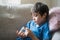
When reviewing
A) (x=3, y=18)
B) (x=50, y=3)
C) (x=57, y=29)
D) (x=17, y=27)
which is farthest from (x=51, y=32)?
(x=50, y=3)

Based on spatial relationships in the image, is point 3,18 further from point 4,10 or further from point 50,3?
point 50,3

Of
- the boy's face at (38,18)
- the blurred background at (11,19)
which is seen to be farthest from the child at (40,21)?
the blurred background at (11,19)

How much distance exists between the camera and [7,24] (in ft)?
6.01

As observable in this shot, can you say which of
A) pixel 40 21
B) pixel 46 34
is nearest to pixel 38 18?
pixel 40 21

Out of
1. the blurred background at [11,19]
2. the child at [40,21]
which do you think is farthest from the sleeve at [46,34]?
the blurred background at [11,19]

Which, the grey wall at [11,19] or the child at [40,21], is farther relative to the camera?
the grey wall at [11,19]

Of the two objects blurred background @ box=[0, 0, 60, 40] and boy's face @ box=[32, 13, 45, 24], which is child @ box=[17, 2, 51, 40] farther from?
blurred background @ box=[0, 0, 60, 40]

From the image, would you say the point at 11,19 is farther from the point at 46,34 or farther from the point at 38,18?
the point at 46,34

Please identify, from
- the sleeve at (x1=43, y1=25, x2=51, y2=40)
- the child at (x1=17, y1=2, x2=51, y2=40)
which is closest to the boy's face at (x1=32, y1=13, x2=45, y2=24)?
the child at (x1=17, y1=2, x2=51, y2=40)

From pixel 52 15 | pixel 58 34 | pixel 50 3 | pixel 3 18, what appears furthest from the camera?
pixel 50 3

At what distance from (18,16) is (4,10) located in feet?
0.61

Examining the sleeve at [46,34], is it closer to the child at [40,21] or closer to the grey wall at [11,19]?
the child at [40,21]

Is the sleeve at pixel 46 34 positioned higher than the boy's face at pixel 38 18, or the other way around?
the boy's face at pixel 38 18

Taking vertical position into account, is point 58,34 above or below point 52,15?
below
